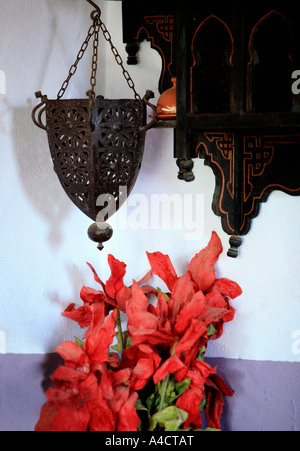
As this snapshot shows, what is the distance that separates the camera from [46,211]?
148 centimetres

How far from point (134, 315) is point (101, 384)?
16 cm

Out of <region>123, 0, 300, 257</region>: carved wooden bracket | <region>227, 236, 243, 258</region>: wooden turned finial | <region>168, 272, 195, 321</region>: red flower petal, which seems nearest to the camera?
<region>123, 0, 300, 257</region>: carved wooden bracket

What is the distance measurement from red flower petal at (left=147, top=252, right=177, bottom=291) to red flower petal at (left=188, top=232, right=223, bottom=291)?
5cm

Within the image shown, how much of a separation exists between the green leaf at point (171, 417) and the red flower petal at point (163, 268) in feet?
0.98

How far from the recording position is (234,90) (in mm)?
1168

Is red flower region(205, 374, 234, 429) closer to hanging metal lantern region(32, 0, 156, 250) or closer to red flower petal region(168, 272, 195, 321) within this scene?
red flower petal region(168, 272, 195, 321)

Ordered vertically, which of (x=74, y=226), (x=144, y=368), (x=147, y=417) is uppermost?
(x=74, y=226)

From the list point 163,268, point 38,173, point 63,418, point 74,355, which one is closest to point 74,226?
point 38,173

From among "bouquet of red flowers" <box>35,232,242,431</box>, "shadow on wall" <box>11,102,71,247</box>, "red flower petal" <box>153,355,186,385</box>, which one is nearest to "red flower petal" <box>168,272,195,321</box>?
"bouquet of red flowers" <box>35,232,242,431</box>

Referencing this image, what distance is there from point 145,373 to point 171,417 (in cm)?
11

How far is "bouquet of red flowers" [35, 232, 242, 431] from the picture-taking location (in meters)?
1.19

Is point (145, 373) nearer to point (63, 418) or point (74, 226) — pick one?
point (63, 418)
